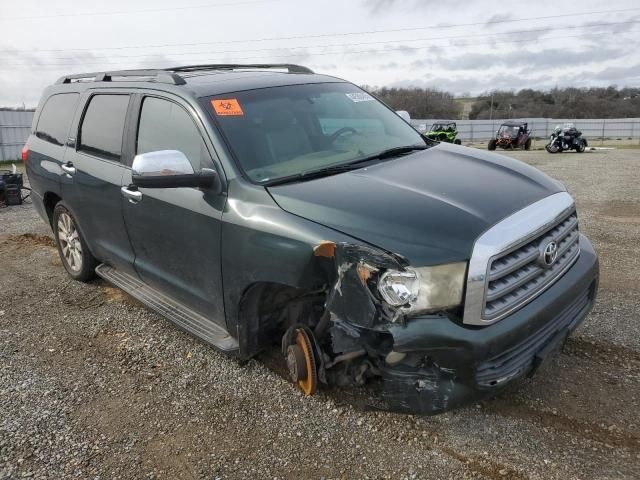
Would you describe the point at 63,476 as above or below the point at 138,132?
below

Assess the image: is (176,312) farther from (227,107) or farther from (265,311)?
(227,107)

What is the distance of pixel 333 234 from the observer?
101 inches

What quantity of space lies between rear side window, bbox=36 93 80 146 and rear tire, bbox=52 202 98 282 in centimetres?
66

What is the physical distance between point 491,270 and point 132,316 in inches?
129

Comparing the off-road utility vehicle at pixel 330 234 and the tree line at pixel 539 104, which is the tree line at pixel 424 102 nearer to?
the tree line at pixel 539 104

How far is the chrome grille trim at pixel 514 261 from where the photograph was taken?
235cm

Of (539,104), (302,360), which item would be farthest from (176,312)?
(539,104)

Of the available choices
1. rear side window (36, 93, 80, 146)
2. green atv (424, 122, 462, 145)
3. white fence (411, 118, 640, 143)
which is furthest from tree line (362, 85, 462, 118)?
rear side window (36, 93, 80, 146)

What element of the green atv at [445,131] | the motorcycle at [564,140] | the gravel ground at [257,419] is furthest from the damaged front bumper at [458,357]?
the green atv at [445,131]

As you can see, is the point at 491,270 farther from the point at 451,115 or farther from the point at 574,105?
the point at 574,105

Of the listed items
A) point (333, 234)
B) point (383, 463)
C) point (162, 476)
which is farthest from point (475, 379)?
point (162, 476)

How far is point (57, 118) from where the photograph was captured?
17.0 ft

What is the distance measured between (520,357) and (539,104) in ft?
273

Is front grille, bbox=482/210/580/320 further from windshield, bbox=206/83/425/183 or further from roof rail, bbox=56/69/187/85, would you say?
roof rail, bbox=56/69/187/85
